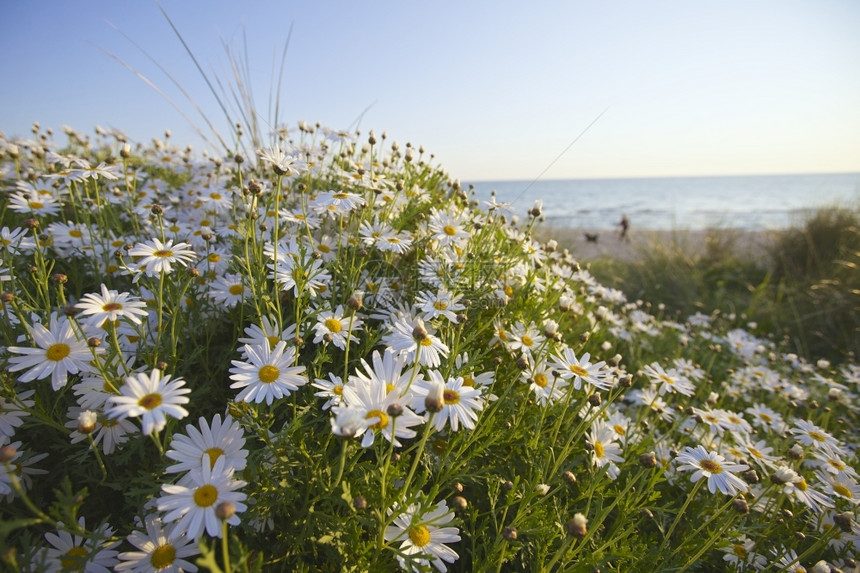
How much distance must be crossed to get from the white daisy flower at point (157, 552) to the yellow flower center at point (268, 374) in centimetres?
44

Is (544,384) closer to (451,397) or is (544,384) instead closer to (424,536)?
(451,397)

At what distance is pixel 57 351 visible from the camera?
1.32 meters

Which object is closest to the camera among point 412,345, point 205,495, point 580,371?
point 205,495

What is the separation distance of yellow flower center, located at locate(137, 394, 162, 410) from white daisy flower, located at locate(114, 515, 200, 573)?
355mm

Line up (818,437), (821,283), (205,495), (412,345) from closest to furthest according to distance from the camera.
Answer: (205,495) → (412,345) → (818,437) → (821,283)

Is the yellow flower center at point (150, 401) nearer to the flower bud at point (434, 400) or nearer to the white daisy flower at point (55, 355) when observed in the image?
the white daisy flower at point (55, 355)

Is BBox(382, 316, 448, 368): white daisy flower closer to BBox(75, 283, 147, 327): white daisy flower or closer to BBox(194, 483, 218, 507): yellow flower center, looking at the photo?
BBox(194, 483, 218, 507): yellow flower center

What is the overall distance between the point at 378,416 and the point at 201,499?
1.56 feet

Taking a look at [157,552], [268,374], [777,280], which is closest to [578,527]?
[268,374]

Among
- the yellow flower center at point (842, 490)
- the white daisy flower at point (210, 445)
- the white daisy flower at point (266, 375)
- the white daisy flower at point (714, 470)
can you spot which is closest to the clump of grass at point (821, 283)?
the yellow flower center at point (842, 490)

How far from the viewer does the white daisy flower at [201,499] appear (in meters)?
0.99

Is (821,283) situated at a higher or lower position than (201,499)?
lower

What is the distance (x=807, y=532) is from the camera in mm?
1862

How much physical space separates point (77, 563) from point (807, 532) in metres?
2.71
